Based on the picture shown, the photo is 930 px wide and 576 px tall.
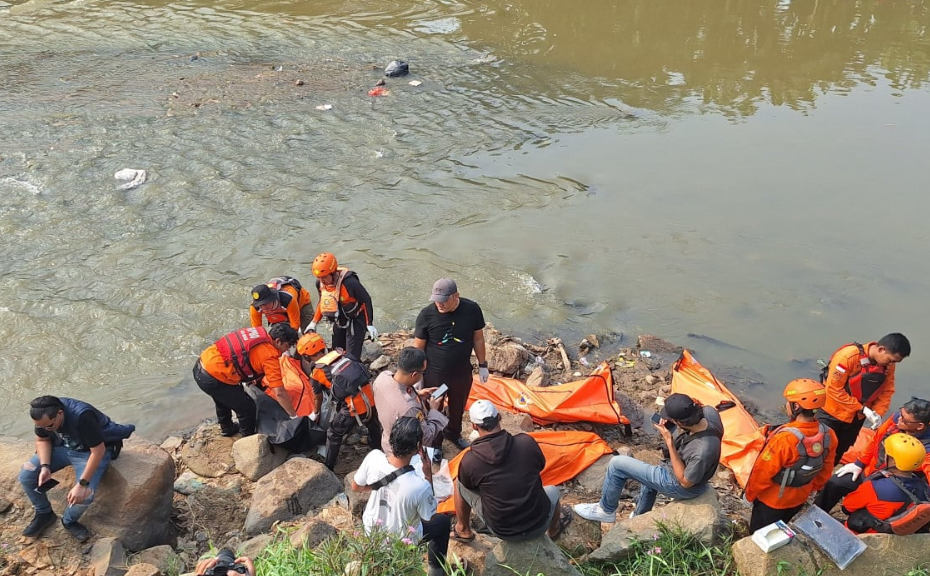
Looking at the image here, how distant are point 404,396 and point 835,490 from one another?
3.11 metres

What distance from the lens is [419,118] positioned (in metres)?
13.5

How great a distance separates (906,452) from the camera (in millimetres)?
4172

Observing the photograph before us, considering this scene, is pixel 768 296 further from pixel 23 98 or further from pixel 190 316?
pixel 23 98

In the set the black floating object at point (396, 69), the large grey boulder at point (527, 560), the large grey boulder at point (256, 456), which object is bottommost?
the large grey boulder at point (256, 456)

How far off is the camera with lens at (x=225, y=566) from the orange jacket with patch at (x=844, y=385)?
172 inches

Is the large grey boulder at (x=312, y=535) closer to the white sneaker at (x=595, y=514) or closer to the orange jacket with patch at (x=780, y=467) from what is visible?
the white sneaker at (x=595, y=514)

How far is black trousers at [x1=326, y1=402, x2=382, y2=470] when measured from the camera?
5.36m

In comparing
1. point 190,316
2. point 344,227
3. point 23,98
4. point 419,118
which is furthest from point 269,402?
point 23,98

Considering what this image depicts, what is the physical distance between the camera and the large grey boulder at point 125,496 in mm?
4770

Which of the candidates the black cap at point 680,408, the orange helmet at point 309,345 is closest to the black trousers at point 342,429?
the orange helmet at point 309,345

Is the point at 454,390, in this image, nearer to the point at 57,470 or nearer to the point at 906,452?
the point at 57,470

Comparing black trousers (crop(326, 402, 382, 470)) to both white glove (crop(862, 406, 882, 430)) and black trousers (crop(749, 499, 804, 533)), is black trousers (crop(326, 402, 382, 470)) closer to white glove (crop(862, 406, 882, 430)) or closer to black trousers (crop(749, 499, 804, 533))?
black trousers (crop(749, 499, 804, 533))

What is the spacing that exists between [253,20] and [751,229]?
15223 mm

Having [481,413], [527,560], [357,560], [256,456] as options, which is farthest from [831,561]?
[256,456]
